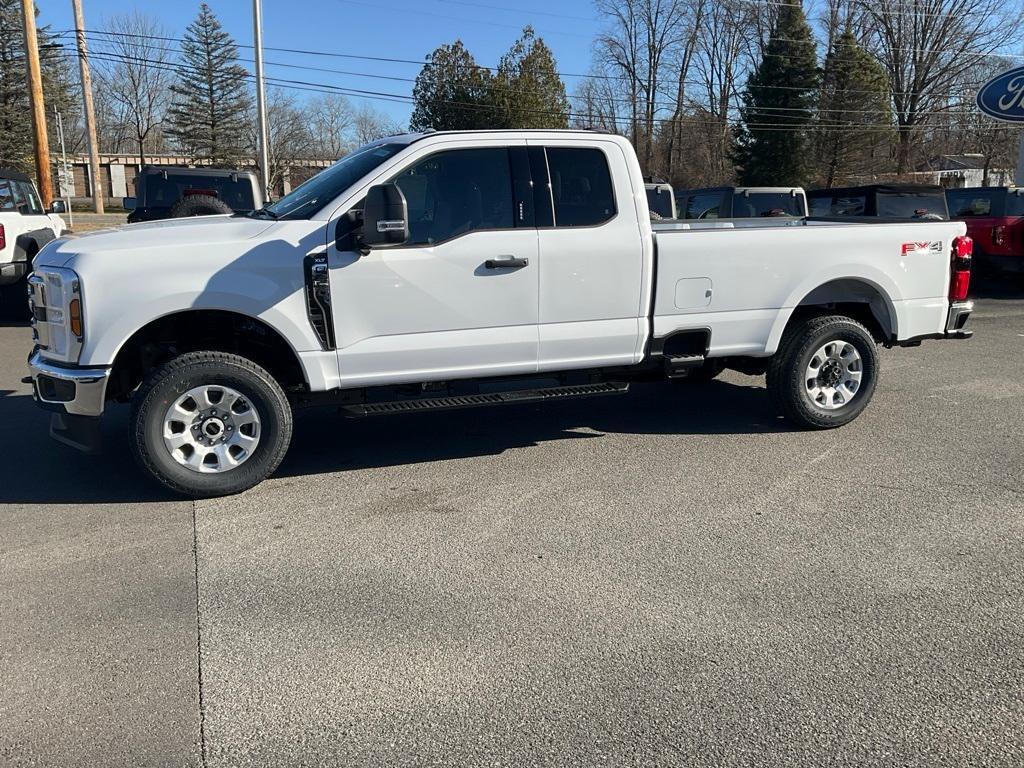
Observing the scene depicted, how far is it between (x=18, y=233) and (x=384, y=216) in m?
8.34

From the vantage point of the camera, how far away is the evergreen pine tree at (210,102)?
56.4 meters

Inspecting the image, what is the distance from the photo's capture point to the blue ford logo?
20.2m

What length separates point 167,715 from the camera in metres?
2.91

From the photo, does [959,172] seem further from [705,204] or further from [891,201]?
[891,201]

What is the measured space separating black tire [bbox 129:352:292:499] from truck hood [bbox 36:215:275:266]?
65 centimetres

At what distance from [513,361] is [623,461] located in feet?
3.34

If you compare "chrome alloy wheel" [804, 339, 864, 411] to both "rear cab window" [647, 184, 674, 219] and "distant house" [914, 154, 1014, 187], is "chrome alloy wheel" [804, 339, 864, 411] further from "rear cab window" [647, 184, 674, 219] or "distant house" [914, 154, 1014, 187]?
"distant house" [914, 154, 1014, 187]

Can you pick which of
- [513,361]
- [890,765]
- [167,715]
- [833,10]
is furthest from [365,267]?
[833,10]

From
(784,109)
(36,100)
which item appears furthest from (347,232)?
(784,109)

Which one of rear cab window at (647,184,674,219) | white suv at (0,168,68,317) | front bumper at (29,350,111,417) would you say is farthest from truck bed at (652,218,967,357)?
white suv at (0,168,68,317)

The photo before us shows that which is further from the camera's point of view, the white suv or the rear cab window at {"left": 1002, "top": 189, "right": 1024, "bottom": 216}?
the rear cab window at {"left": 1002, "top": 189, "right": 1024, "bottom": 216}

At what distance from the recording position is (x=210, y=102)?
56.8m

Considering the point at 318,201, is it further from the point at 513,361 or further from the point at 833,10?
the point at 833,10

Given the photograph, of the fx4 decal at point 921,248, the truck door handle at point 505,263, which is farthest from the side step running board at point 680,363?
the fx4 decal at point 921,248
